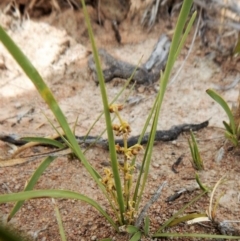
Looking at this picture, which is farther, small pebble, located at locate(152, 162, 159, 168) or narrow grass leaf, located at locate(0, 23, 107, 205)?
small pebble, located at locate(152, 162, 159, 168)

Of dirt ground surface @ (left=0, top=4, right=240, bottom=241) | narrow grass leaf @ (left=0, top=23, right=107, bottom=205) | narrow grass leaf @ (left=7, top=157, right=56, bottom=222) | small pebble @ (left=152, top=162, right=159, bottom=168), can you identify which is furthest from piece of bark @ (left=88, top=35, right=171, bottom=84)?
narrow grass leaf @ (left=0, top=23, right=107, bottom=205)

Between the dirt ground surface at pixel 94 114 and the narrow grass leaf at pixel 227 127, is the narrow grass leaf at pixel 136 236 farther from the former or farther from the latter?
the narrow grass leaf at pixel 227 127

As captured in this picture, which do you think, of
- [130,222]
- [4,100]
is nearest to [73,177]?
[130,222]

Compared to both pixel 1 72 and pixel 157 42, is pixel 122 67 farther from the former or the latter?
pixel 1 72

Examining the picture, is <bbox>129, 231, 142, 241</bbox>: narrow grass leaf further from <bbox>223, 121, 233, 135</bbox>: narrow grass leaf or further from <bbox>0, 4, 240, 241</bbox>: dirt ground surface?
<bbox>223, 121, 233, 135</bbox>: narrow grass leaf

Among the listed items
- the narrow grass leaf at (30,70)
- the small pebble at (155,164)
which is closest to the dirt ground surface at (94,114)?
the small pebble at (155,164)

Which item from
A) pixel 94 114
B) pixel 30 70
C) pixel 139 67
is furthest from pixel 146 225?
pixel 139 67

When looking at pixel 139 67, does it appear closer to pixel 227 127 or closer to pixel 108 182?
pixel 227 127
